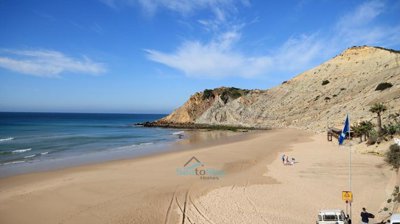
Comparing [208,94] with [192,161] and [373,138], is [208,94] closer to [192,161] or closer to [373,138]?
[192,161]

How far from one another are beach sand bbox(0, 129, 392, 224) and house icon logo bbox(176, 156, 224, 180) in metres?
0.57

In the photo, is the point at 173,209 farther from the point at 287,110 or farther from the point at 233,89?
the point at 233,89

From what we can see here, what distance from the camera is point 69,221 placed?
15016 millimetres

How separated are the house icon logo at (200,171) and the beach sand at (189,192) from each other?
1.86 ft

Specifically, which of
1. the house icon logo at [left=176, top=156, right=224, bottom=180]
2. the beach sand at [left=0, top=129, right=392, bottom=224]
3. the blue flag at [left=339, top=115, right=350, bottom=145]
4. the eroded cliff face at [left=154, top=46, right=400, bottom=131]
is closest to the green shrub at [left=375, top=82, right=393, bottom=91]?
the eroded cliff face at [left=154, top=46, right=400, bottom=131]

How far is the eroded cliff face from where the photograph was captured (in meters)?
71.5

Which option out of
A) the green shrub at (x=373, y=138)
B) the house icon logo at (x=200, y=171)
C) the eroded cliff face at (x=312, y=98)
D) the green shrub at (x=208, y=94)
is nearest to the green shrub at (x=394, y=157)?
the green shrub at (x=373, y=138)

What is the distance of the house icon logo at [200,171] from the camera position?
2425 centimetres

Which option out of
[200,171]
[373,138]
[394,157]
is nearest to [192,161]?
[200,171]

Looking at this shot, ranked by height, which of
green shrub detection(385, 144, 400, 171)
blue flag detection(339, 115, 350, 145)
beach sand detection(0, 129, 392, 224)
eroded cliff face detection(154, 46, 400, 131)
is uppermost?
eroded cliff face detection(154, 46, 400, 131)

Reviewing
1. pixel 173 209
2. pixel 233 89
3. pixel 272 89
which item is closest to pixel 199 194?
pixel 173 209

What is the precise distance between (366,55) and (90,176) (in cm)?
9335

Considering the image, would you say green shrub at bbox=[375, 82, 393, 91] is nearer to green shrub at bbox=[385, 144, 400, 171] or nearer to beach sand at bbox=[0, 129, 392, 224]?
beach sand at bbox=[0, 129, 392, 224]

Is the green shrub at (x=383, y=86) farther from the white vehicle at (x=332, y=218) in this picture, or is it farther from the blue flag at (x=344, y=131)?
the white vehicle at (x=332, y=218)
